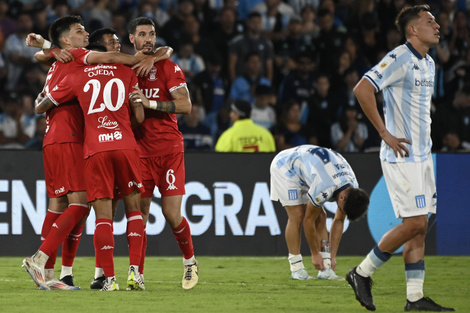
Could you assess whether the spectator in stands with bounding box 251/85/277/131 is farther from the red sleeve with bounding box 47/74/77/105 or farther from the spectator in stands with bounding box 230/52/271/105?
the red sleeve with bounding box 47/74/77/105

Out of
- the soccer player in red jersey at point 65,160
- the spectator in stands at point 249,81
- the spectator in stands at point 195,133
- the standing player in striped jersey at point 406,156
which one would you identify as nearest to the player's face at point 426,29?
the standing player in striped jersey at point 406,156

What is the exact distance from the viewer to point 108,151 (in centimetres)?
791

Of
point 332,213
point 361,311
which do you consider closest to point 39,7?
point 332,213

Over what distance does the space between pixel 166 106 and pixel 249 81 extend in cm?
742

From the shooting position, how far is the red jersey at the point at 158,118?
8594 mm

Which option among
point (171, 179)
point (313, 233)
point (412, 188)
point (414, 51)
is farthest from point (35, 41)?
point (412, 188)

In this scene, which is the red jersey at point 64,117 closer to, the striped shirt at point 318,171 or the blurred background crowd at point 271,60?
the striped shirt at point 318,171

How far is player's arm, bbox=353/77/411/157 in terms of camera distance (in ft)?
22.7

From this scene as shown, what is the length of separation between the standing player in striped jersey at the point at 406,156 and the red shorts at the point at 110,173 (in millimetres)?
2135

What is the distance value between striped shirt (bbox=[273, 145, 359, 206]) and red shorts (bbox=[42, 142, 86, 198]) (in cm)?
241

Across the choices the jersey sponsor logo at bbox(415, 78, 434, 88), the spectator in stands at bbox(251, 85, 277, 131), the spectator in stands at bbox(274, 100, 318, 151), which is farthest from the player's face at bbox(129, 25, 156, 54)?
the spectator in stands at bbox(251, 85, 277, 131)

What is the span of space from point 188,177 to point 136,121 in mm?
4000

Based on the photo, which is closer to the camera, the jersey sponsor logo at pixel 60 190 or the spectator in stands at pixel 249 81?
the jersey sponsor logo at pixel 60 190

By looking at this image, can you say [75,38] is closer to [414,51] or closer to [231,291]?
[231,291]
